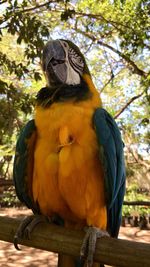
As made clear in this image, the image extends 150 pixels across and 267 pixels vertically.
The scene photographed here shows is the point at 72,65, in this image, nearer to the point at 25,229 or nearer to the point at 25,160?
the point at 25,160

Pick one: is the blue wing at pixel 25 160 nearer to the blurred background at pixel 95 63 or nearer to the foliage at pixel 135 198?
the blurred background at pixel 95 63

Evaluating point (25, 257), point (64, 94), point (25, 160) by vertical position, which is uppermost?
point (64, 94)

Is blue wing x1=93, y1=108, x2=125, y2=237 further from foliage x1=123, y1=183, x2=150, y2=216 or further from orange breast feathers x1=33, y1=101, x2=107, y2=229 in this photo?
foliage x1=123, y1=183, x2=150, y2=216

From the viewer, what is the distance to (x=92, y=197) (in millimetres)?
1007

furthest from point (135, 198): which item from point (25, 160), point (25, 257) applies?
point (25, 160)

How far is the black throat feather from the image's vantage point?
3.36 feet

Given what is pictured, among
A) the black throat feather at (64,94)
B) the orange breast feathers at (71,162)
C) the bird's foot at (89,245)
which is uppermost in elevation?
the black throat feather at (64,94)

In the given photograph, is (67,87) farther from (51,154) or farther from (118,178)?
(118,178)

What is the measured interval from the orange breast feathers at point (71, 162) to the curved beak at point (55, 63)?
8 cm

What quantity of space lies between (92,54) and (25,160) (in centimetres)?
667

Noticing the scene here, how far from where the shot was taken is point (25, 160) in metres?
1.10

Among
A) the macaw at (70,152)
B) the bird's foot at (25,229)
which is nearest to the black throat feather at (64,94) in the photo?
the macaw at (70,152)

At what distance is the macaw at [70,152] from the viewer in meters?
0.98

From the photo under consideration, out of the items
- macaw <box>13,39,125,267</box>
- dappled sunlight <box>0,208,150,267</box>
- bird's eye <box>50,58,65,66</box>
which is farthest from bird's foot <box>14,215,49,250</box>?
dappled sunlight <box>0,208,150,267</box>
